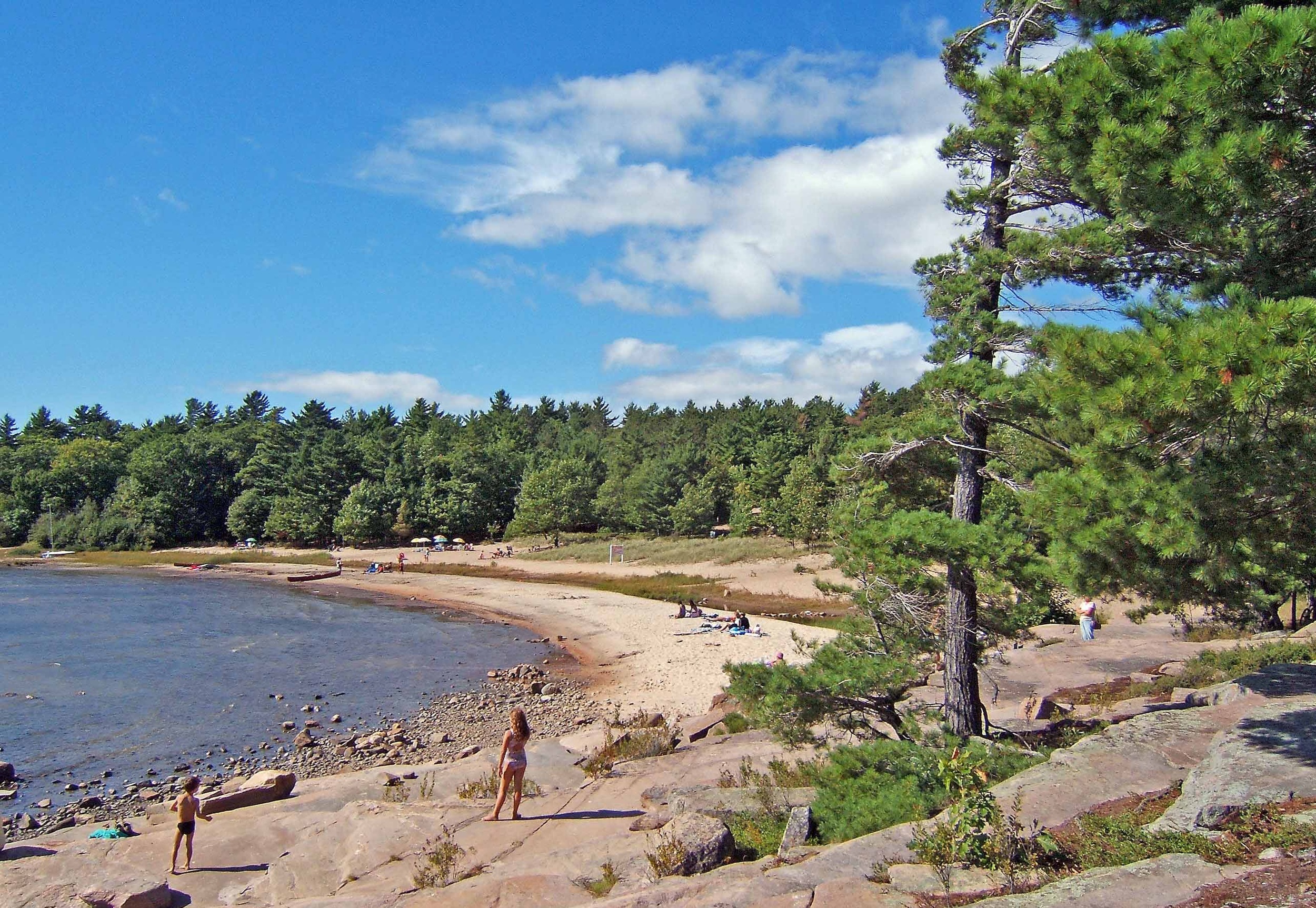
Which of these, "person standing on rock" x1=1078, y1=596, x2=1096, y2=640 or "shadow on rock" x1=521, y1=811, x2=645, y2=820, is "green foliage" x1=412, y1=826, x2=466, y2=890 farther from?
"person standing on rock" x1=1078, y1=596, x2=1096, y2=640

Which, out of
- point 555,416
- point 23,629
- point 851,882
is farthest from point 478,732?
point 555,416

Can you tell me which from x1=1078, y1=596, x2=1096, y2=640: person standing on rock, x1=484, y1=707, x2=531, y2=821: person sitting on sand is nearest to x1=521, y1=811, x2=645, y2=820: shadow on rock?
x1=484, y1=707, x2=531, y2=821: person sitting on sand

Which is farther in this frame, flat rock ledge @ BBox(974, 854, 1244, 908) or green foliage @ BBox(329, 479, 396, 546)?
green foliage @ BBox(329, 479, 396, 546)

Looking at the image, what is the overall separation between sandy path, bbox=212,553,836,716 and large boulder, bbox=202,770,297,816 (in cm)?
960

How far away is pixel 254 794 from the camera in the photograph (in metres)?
15.6

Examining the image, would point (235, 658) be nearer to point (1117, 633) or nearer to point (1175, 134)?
point (1117, 633)

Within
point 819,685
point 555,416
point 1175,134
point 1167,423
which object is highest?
point 555,416

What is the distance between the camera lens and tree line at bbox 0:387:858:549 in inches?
2756

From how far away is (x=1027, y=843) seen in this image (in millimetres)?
6750

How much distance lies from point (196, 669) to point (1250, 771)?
32.7 metres

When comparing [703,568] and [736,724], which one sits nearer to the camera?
[736,724]

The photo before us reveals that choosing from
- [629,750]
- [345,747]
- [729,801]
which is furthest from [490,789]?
[345,747]

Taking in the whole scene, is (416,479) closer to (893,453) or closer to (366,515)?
(366,515)

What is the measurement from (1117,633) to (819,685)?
15.2 m
